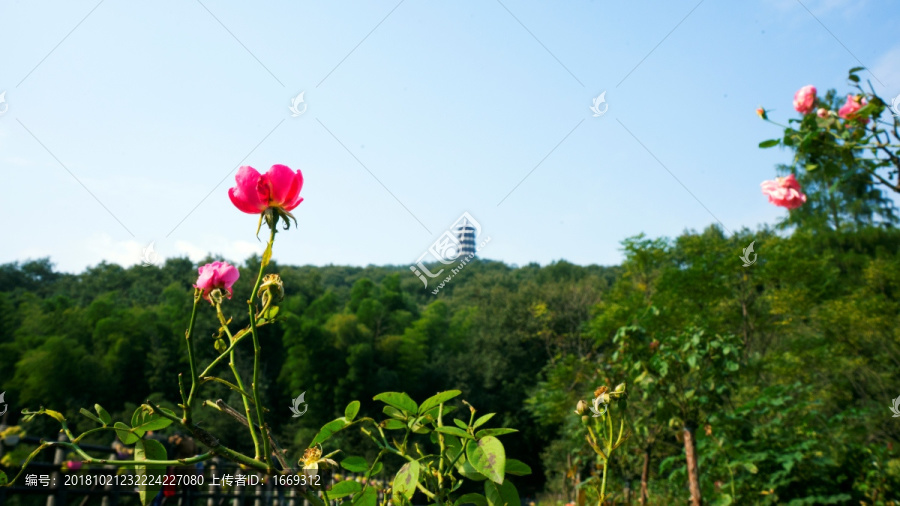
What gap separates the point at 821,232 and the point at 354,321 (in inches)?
722

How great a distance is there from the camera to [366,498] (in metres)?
0.73

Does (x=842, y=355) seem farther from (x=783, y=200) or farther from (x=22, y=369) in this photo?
Answer: (x=22, y=369)

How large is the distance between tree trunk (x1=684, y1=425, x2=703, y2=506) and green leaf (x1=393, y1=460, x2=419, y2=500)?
2573mm

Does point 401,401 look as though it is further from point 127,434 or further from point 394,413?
point 127,434

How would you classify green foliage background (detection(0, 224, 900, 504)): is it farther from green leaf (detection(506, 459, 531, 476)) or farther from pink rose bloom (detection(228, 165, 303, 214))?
green leaf (detection(506, 459, 531, 476))

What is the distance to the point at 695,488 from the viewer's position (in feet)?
9.25

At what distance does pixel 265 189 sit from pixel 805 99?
6.26ft

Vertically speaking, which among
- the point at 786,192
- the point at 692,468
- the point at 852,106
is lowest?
the point at 692,468

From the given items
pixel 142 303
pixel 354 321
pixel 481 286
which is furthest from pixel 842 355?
pixel 142 303

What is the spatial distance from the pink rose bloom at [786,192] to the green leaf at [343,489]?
75.0 inches

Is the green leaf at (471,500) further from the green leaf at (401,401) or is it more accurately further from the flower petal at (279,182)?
the flower petal at (279,182)

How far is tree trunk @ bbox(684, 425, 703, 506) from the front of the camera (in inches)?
110

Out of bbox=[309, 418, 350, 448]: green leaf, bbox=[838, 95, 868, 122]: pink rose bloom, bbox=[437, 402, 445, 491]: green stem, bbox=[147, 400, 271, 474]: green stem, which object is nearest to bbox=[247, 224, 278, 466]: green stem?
bbox=[147, 400, 271, 474]: green stem

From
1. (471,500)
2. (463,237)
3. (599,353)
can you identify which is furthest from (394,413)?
(599,353)
